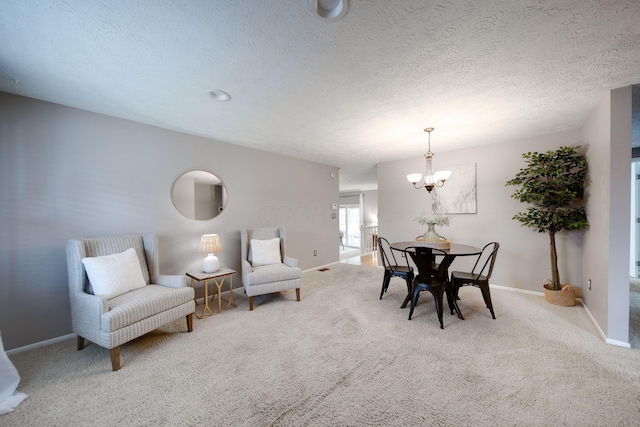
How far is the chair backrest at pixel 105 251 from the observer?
2156 mm

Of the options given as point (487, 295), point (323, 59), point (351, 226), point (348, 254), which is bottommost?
point (348, 254)

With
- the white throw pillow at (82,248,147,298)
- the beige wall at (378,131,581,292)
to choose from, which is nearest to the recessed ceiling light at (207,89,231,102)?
the white throw pillow at (82,248,147,298)

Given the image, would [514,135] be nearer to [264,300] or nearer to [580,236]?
[580,236]

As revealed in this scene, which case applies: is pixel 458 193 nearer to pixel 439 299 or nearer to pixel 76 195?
pixel 439 299

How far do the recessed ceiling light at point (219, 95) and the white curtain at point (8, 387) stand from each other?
240cm

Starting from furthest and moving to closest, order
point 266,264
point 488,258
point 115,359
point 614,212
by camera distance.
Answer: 1. point 266,264
2. point 488,258
3. point 614,212
4. point 115,359

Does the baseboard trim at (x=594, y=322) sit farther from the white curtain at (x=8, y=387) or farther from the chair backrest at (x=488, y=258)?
the white curtain at (x=8, y=387)

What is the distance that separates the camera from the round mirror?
10.6ft

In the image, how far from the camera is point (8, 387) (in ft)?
5.25

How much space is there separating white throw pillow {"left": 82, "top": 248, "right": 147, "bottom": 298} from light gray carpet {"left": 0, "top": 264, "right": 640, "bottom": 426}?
56cm

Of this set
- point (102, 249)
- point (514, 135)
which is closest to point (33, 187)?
point (102, 249)

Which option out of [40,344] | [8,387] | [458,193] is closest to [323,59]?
[8,387]

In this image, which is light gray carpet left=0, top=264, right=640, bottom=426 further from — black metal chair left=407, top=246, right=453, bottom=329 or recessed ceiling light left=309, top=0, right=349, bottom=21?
recessed ceiling light left=309, top=0, right=349, bottom=21

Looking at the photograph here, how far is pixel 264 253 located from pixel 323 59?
8.69ft
